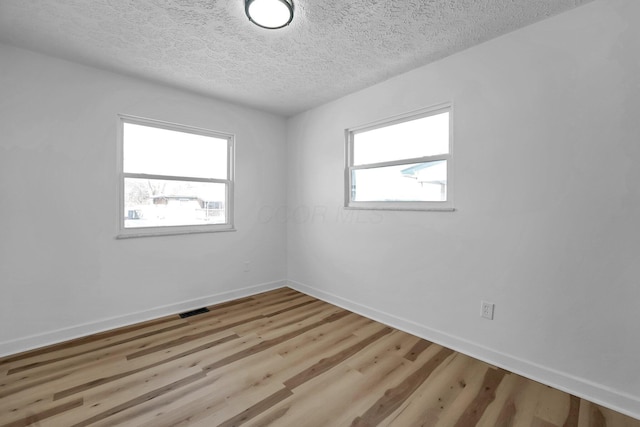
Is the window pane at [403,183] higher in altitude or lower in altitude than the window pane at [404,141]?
lower

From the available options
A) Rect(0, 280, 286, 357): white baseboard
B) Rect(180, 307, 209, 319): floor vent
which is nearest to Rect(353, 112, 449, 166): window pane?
Rect(0, 280, 286, 357): white baseboard

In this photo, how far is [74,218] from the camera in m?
2.54

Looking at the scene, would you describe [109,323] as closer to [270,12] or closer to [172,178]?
[172,178]

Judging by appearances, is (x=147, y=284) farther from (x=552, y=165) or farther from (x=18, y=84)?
(x=552, y=165)

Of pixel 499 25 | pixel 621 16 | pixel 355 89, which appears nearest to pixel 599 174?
pixel 621 16

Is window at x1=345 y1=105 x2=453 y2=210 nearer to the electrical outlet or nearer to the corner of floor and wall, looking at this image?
the corner of floor and wall

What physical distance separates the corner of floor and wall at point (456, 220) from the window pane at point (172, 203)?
196mm

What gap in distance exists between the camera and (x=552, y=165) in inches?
76.1

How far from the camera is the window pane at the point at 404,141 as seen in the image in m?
2.59

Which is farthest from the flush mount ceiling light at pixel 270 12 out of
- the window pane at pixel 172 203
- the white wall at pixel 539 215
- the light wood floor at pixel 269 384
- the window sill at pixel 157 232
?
the light wood floor at pixel 269 384

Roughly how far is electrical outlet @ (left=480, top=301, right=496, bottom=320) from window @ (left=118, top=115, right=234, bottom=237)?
9.57ft

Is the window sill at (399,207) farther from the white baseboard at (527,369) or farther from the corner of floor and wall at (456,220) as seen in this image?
the white baseboard at (527,369)

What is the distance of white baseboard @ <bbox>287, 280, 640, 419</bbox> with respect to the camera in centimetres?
170

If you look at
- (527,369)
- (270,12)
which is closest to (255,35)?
(270,12)
